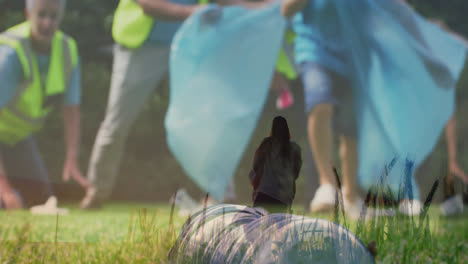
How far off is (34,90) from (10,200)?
750 mm

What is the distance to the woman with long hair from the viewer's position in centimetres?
182

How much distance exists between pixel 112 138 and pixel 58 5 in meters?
0.97

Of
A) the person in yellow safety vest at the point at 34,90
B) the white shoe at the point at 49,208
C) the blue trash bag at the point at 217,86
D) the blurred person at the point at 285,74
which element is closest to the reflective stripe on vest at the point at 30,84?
the person in yellow safety vest at the point at 34,90

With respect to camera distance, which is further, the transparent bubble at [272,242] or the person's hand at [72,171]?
the person's hand at [72,171]

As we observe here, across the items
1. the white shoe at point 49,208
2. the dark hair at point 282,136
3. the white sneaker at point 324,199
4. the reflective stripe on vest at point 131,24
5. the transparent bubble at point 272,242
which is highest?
the reflective stripe on vest at point 131,24

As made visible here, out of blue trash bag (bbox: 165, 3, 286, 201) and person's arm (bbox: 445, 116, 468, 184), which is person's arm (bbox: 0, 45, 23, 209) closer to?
blue trash bag (bbox: 165, 3, 286, 201)

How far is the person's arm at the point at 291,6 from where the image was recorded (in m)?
3.71

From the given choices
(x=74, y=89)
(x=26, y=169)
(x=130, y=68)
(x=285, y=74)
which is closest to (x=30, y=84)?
(x=74, y=89)

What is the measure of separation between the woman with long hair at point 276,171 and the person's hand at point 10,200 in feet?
7.05

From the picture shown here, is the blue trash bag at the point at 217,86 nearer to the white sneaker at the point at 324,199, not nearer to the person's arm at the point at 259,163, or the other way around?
the white sneaker at the point at 324,199

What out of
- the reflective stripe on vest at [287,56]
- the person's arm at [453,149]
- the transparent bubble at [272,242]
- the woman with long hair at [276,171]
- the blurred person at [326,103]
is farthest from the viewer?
the person's arm at [453,149]

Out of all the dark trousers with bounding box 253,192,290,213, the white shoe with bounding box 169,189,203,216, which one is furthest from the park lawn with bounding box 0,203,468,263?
the white shoe with bounding box 169,189,203,216

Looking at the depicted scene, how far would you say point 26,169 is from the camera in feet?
11.9

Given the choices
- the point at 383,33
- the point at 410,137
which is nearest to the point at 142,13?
the point at 383,33
